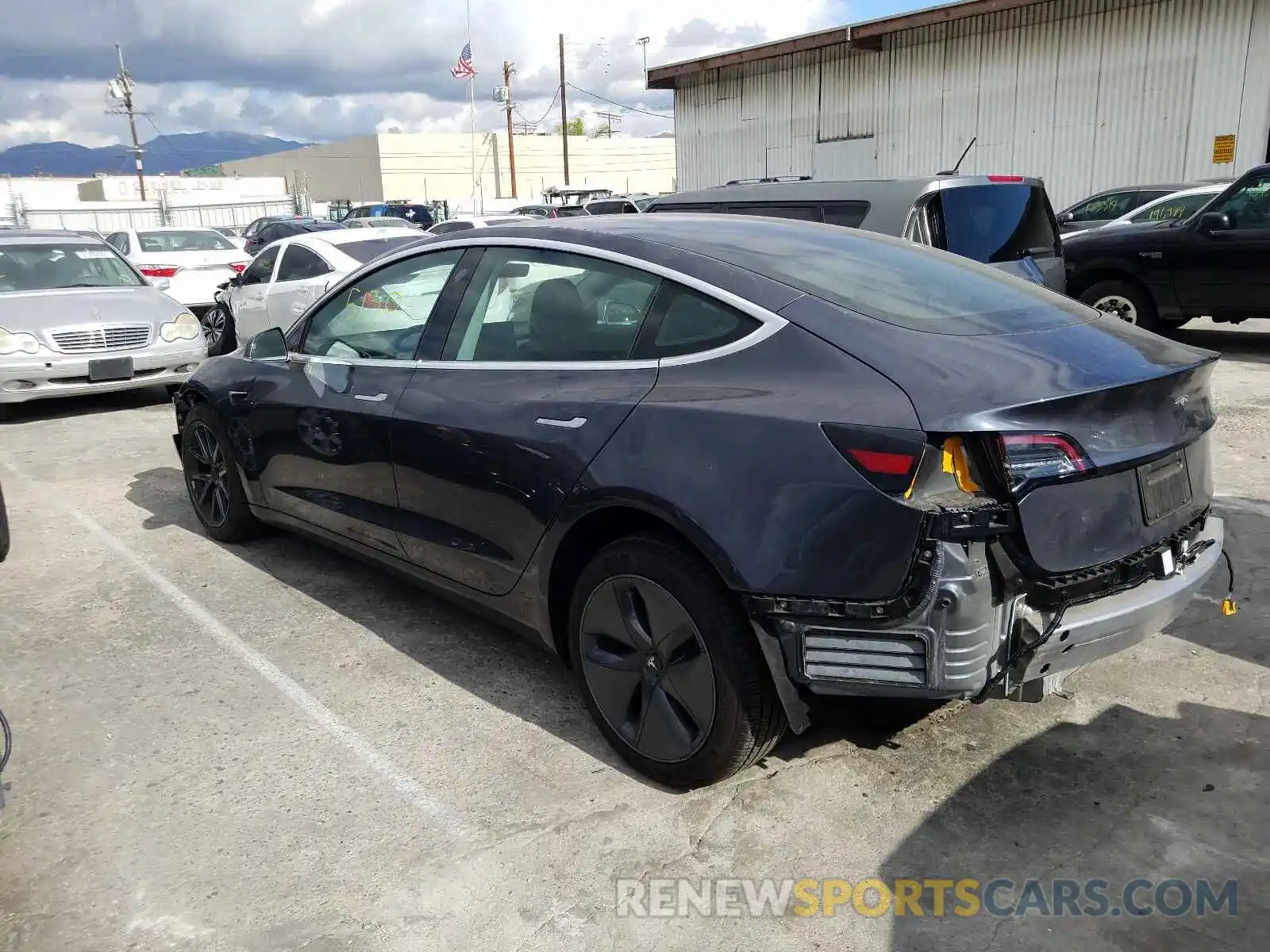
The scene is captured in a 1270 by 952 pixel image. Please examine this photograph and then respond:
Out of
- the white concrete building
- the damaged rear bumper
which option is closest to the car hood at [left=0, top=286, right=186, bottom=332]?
the damaged rear bumper

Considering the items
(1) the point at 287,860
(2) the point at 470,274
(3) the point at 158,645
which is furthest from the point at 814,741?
(3) the point at 158,645

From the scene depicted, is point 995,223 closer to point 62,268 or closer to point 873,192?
point 873,192

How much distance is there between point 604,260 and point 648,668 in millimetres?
1324

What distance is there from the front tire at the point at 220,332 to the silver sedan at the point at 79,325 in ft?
6.67

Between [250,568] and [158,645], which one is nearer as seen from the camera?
[158,645]

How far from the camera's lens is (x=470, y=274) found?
152 inches

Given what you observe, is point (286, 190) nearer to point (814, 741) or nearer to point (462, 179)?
point (462, 179)

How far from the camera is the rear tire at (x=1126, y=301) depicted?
10383 millimetres

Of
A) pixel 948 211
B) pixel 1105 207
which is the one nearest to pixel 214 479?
pixel 948 211

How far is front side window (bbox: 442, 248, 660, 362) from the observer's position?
128 inches

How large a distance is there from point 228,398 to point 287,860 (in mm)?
2797

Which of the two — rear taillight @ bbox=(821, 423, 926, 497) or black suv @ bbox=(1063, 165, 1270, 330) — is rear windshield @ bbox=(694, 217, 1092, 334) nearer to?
rear taillight @ bbox=(821, 423, 926, 497)

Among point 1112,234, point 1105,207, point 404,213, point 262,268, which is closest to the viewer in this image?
point 1112,234

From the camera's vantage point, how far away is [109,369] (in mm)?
8930
